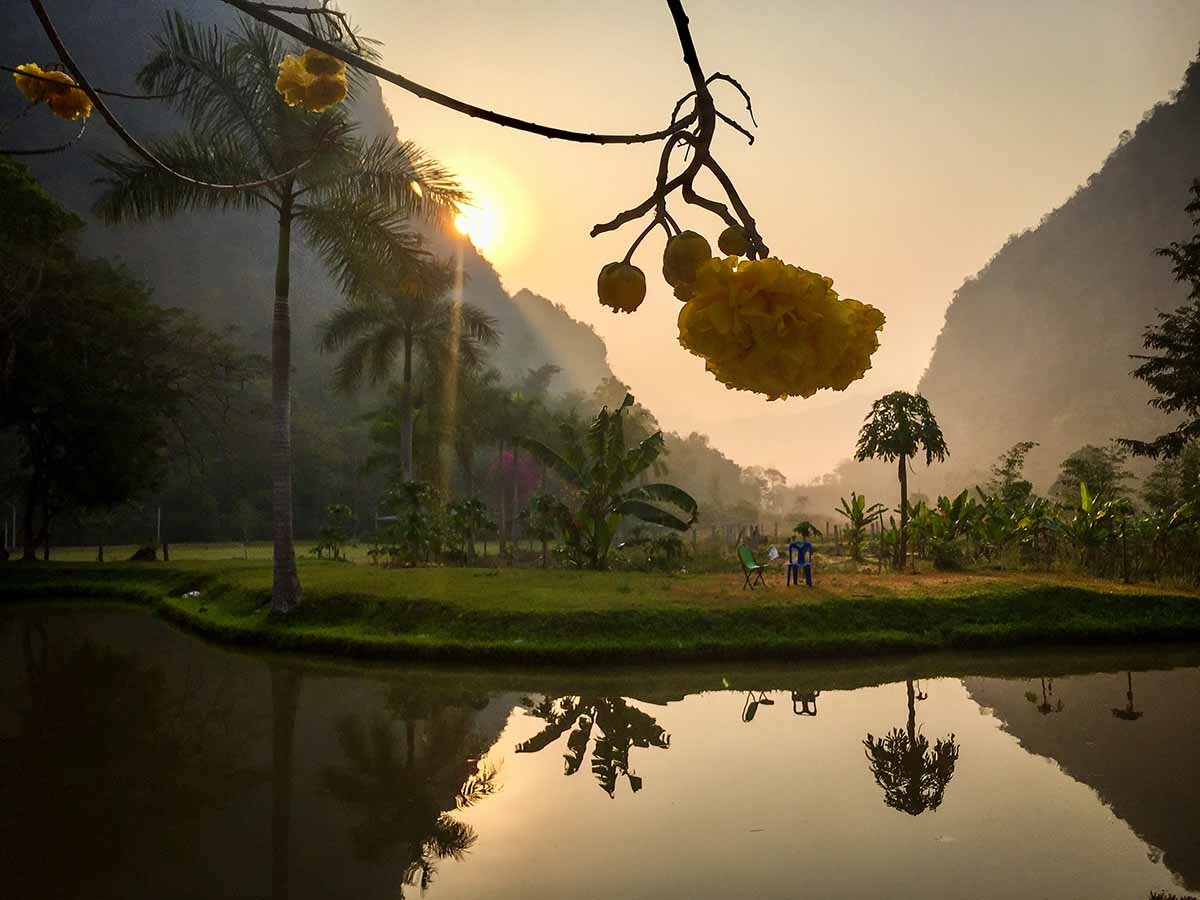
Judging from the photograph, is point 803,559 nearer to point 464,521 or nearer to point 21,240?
point 464,521

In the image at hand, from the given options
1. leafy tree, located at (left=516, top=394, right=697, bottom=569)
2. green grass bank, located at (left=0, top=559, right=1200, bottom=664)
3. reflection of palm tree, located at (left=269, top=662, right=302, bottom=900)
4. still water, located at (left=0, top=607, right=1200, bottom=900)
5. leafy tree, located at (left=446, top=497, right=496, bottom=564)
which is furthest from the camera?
leafy tree, located at (left=446, top=497, right=496, bottom=564)

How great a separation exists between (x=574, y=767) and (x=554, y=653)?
3.60 m

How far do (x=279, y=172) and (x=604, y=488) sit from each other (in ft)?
27.8

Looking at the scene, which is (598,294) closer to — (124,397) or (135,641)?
(135,641)

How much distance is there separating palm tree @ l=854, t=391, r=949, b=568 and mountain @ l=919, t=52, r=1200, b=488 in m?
67.0

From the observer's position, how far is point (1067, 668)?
952 cm

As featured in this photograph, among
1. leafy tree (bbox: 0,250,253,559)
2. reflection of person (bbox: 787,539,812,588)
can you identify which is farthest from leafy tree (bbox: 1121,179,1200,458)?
leafy tree (bbox: 0,250,253,559)

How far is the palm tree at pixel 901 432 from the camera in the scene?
1838 centimetres

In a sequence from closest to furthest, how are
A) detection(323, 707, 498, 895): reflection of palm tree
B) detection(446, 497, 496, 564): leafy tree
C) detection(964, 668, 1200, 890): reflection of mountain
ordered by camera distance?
1. detection(323, 707, 498, 895): reflection of palm tree
2. detection(964, 668, 1200, 890): reflection of mountain
3. detection(446, 497, 496, 564): leafy tree

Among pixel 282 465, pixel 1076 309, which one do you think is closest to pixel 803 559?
pixel 282 465

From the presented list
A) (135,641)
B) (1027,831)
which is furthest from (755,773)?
(135,641)

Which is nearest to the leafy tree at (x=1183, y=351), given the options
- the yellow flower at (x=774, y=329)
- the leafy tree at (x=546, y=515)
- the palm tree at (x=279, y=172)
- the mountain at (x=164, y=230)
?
the leafy tree at (x=546, y=515)

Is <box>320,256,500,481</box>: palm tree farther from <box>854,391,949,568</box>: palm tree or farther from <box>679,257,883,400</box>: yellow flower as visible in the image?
<box>679,257,883,400</box>: yellow flower

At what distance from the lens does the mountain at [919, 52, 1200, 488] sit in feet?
292
